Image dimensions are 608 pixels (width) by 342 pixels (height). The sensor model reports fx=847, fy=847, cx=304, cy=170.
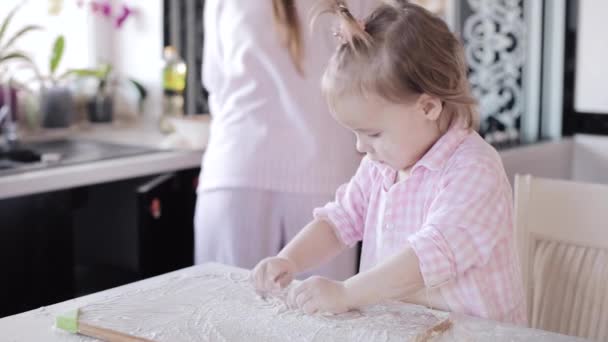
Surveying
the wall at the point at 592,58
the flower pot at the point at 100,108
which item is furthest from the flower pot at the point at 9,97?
the wall at the point at 592,58

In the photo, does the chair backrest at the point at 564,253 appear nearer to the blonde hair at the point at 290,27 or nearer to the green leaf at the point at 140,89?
the blonde hair at the point at 290,27

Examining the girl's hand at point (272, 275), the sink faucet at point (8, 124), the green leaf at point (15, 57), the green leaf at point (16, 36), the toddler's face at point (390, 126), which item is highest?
the green leaf at point (16, 36)

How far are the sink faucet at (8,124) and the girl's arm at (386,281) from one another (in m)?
1.68

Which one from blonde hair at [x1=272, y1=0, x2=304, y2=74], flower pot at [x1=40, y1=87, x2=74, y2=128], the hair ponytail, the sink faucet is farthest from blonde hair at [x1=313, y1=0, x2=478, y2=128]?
flower pot at [x1=40, y1=87, x2=74, y2=128]

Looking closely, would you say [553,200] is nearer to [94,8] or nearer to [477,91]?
[477,91]

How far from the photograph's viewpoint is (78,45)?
3.02m

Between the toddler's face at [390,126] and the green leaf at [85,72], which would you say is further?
the green leaf at [85,72]

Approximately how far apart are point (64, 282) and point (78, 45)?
1.16 metres

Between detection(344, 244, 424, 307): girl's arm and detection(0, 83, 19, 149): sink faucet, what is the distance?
1679mm

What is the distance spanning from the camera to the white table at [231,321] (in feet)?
3.46

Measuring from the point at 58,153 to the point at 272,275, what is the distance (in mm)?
1394

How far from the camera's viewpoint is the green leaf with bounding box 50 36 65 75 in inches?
109

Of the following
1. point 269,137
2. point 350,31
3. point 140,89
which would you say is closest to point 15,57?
point 140,89

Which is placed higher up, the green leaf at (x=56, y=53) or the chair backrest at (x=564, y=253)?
the green leaf at (x=56, y=53)
